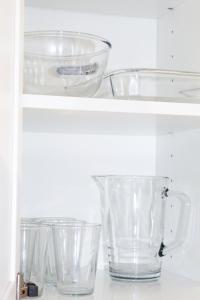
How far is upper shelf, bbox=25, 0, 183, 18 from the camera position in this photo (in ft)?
4.00

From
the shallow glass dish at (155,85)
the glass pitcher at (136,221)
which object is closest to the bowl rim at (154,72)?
the shallow glass dish at (155,85)

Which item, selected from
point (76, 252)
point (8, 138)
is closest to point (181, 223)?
point (76, 252)

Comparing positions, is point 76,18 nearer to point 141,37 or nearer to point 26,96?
point 141,37

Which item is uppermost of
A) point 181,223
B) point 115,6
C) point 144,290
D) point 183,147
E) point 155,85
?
point 115,6

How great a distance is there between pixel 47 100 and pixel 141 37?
0.48 meters

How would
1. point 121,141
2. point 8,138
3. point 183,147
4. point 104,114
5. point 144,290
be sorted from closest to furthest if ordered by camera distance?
point 8,138
point 104,114
point 144,290
point 183,147
point 121,141

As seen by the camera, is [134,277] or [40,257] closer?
[40,257]

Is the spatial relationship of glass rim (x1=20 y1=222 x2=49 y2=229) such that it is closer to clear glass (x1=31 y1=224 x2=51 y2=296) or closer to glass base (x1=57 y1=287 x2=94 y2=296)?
clear glass (x1=31 y1=224 x2=51 y2=296)

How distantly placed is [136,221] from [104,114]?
28 cm

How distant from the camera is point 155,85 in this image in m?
1.05

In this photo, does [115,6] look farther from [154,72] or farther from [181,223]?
[181,223]

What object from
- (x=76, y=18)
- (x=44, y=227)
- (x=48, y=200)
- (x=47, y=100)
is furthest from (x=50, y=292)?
(x=76, y=18)

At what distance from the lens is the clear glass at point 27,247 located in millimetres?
1023

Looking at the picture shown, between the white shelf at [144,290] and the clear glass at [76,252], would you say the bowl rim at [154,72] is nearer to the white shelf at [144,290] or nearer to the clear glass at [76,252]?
the clear glass at [76,252]
